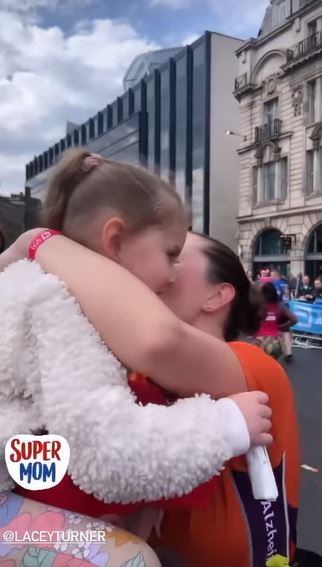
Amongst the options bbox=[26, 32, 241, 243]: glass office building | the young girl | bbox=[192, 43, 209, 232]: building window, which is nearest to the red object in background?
the young girl

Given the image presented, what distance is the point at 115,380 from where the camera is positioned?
761mm

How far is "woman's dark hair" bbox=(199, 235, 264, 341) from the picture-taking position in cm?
138

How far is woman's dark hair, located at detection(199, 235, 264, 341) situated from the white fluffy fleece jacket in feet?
1.93

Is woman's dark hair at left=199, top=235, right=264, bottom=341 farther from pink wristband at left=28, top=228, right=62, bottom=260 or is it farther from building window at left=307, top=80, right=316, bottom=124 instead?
building window at left=307, top=80, right=316, bottom=124

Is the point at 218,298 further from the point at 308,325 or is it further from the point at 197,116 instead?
the point at 197,116

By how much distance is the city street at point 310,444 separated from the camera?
8.82ft

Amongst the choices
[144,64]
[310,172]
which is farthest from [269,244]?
[144,64]

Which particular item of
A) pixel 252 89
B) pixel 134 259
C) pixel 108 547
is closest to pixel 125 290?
pixel 134 259

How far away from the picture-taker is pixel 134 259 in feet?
3.04

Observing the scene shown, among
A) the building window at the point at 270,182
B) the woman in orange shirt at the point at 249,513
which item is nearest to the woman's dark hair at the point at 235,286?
the woman in orange shirt at the point at 249,513

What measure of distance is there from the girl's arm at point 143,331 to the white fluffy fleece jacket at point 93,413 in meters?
0.02

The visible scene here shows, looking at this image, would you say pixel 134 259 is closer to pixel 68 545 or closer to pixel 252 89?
pixel 68 545

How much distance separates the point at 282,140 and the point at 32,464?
2655cm

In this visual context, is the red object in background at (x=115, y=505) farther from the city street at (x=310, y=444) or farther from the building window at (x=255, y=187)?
the building window at (x=255, y=187)
